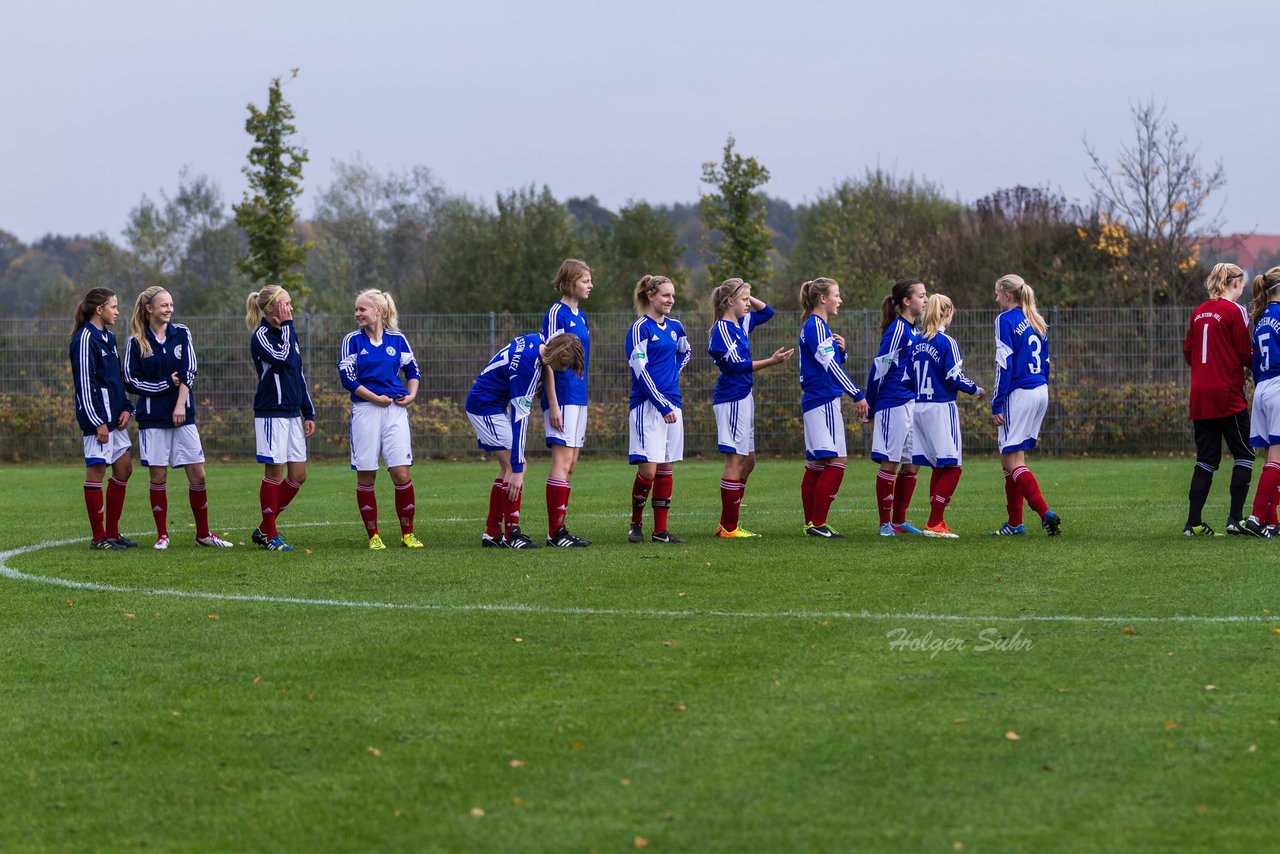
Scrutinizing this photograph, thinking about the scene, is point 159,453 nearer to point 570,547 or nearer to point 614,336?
point 570,547

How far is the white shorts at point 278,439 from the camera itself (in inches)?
444

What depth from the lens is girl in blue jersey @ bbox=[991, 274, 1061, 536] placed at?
11.5m

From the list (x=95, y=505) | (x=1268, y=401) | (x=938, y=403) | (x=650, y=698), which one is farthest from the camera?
(x=938, y=403)

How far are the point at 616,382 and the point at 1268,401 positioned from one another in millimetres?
14765

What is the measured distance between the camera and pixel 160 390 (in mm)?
11344

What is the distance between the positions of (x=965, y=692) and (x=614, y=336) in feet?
64.0

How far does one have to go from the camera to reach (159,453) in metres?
11.4

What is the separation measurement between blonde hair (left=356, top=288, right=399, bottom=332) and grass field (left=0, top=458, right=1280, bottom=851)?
185cm

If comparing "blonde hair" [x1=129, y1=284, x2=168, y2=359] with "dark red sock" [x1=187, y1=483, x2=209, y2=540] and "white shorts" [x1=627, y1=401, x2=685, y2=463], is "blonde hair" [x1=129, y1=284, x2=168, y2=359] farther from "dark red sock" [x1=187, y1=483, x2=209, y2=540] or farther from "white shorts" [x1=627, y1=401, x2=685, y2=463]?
"white shorts" [x1=627, y1=401, x2=685, y2=463]

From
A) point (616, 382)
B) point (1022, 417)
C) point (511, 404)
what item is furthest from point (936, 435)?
point (616, 382)

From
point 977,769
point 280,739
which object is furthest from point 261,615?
point 977,769

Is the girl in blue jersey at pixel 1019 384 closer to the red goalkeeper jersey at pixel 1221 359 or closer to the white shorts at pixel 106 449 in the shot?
the red goalkeeper jersey at pixel 1221 359

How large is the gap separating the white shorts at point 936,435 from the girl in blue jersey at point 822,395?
592 mm

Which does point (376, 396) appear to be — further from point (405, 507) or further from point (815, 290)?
point (815, 290)
